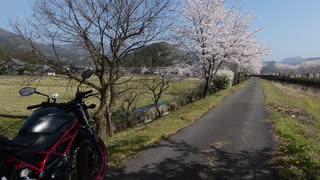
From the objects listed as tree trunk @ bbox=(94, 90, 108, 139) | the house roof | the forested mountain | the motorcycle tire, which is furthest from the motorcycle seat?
tree trunk @ bbox=(94, 90, 108, 139)

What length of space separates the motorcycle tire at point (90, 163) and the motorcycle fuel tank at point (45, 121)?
1.70 ft

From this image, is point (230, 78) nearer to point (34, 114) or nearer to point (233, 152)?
point (233, 152)

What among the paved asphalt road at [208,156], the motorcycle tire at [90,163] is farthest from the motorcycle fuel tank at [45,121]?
the paved asphalt road at [208,156]

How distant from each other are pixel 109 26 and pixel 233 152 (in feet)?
22.4

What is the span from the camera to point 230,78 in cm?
3550

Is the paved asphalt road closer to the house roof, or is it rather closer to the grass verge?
the grass verge

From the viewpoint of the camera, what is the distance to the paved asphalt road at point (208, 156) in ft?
18.7

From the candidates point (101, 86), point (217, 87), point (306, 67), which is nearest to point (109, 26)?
point (101, 86)

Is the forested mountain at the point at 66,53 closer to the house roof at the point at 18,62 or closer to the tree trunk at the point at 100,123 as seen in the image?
the house roof at the point at 18,62

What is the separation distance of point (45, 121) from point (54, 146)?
29 cm

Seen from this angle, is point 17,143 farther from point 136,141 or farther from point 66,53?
point 66,53

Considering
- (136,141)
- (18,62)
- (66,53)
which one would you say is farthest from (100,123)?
(136,141)

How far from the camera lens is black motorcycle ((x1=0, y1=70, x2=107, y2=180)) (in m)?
3.58

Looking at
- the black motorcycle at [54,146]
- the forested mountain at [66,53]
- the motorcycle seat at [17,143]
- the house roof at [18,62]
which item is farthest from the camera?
the forested mountain at [66,53]
